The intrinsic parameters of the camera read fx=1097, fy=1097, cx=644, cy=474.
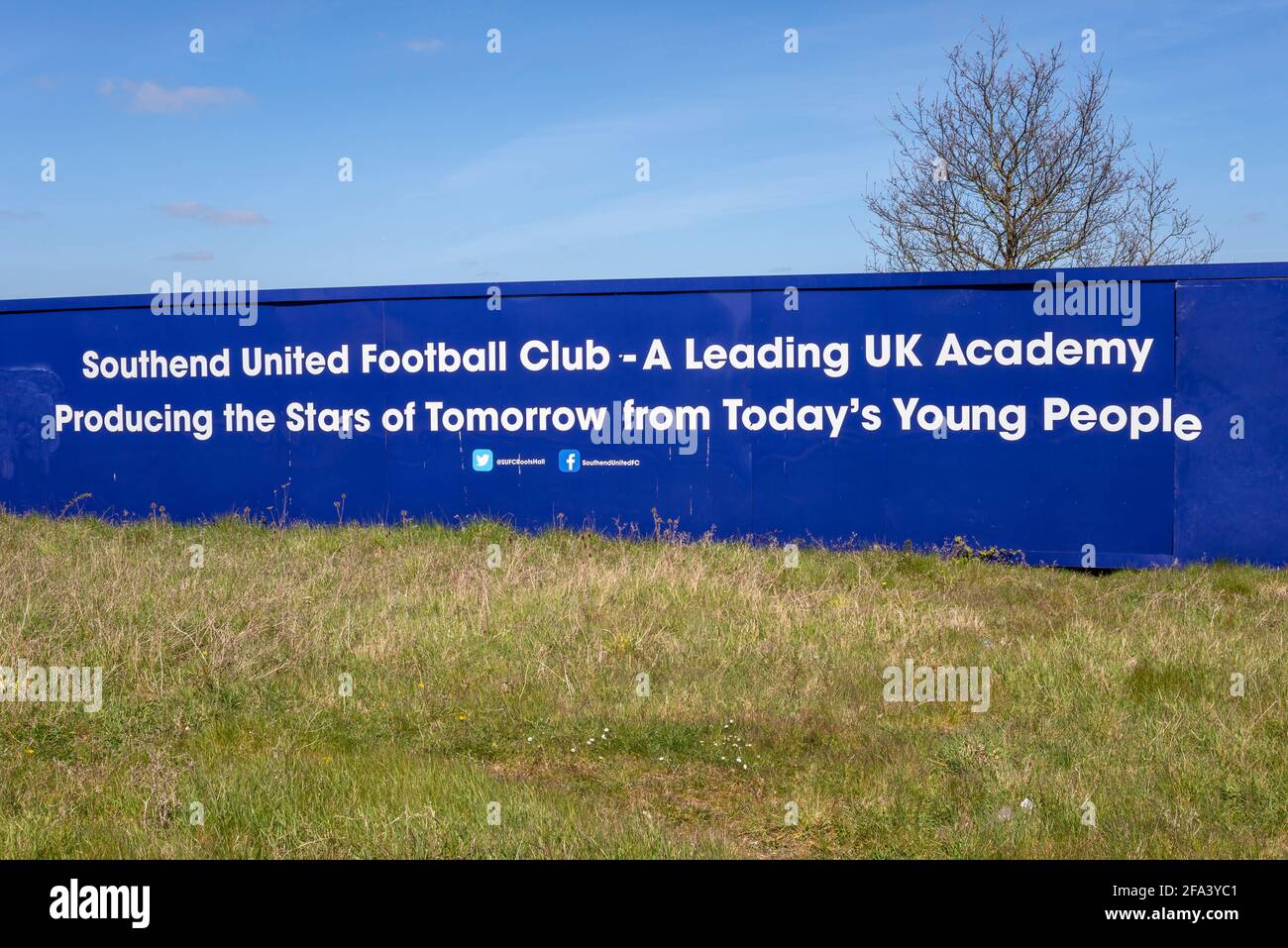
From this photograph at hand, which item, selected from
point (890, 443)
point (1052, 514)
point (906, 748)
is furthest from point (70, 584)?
point (1052, 514)

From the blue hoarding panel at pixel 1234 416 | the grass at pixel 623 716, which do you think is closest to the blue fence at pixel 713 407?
the blue hoarding panel at pixel 1234 416

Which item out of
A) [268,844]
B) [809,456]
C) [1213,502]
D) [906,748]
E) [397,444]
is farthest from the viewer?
[397,444]

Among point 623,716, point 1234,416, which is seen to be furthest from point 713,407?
point 623,716

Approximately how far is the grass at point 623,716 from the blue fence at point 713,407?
1358 millimetres

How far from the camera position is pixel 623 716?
5270 millimetres

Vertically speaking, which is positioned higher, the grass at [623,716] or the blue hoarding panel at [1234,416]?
the blue hoarding panel at [1234,416]

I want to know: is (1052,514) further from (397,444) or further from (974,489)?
(397,444)

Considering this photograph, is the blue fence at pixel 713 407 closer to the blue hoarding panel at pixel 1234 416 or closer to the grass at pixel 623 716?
the blue hoarding panel at pixel 1234 416

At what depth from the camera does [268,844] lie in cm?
380

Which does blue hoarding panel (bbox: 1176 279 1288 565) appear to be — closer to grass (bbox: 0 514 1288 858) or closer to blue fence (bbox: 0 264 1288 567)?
blue fence (bbox: 0 264 1288 567)

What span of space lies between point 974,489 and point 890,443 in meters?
0.84

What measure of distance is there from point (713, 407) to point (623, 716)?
5261mm

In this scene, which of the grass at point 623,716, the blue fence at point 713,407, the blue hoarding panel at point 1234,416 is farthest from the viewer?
the blue fence at point 713,407

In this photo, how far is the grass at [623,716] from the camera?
3.96 m
